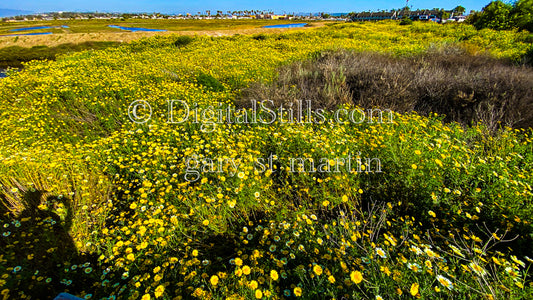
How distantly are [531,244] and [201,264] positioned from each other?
3.04 meters

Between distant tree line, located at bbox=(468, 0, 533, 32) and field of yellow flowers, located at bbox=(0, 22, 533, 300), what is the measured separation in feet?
63.2

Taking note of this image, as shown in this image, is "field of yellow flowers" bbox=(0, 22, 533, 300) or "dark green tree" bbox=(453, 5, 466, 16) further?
"dark green tree" bbox=(453, 5, 466, 16)

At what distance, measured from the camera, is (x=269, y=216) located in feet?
8.77

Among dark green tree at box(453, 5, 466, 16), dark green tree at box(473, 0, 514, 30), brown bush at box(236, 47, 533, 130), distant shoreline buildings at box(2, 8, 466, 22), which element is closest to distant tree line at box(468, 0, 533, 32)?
dark green tree at box(473, 0, 514, 30)

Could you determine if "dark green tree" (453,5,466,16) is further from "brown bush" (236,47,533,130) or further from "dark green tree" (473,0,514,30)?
"brown bush" (236,47,533,130)

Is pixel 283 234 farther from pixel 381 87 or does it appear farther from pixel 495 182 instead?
pixel 381 87

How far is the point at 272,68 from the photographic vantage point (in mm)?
8852

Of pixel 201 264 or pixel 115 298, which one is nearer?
pixel 115 298


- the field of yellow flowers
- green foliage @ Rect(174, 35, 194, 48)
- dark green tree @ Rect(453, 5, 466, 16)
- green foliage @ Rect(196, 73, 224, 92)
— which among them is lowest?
the field of yellow flowers

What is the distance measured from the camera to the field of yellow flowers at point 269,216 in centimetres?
172

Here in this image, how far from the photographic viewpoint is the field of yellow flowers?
1719mm

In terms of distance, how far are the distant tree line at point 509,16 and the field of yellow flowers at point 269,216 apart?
19252 millimetres

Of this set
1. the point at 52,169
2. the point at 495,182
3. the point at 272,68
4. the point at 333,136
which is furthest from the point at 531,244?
the point at 272,68

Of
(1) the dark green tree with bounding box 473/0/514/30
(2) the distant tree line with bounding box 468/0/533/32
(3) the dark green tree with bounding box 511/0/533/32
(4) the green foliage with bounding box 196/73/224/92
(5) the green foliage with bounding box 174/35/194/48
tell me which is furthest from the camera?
(5) the green foliage with bounding box 174/35/194/48
